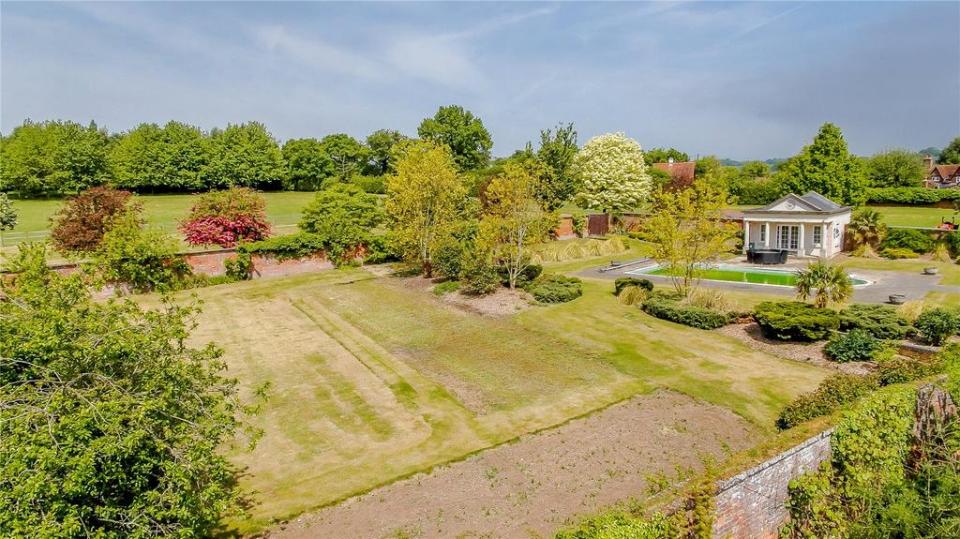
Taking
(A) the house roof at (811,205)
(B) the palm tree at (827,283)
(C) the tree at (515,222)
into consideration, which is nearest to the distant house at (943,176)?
(A) the house roof at (811,205)

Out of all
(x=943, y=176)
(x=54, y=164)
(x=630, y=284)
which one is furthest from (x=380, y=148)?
(x=943, y=176)

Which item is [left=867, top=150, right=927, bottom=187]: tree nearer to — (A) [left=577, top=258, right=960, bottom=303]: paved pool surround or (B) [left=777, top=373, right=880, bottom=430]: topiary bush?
(A) [left=577, top=258, right=960, bottom=303]: paved pool surround

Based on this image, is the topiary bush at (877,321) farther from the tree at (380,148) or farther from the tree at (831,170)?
the tree at (380,148)

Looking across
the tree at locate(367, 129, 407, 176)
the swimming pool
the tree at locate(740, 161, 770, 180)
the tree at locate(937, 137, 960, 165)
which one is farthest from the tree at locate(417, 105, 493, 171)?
the tree at locate(937, 137, 960, 165)

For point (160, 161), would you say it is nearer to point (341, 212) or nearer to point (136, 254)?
point (341, 212)

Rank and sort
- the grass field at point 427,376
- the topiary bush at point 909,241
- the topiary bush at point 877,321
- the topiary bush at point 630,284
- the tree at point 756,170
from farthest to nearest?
the tree at point 756,170
the topiary bush at point 909,241
the topiary bush at point 630,284
the topiary bush at point 877,321
the grass field at point 427,376
